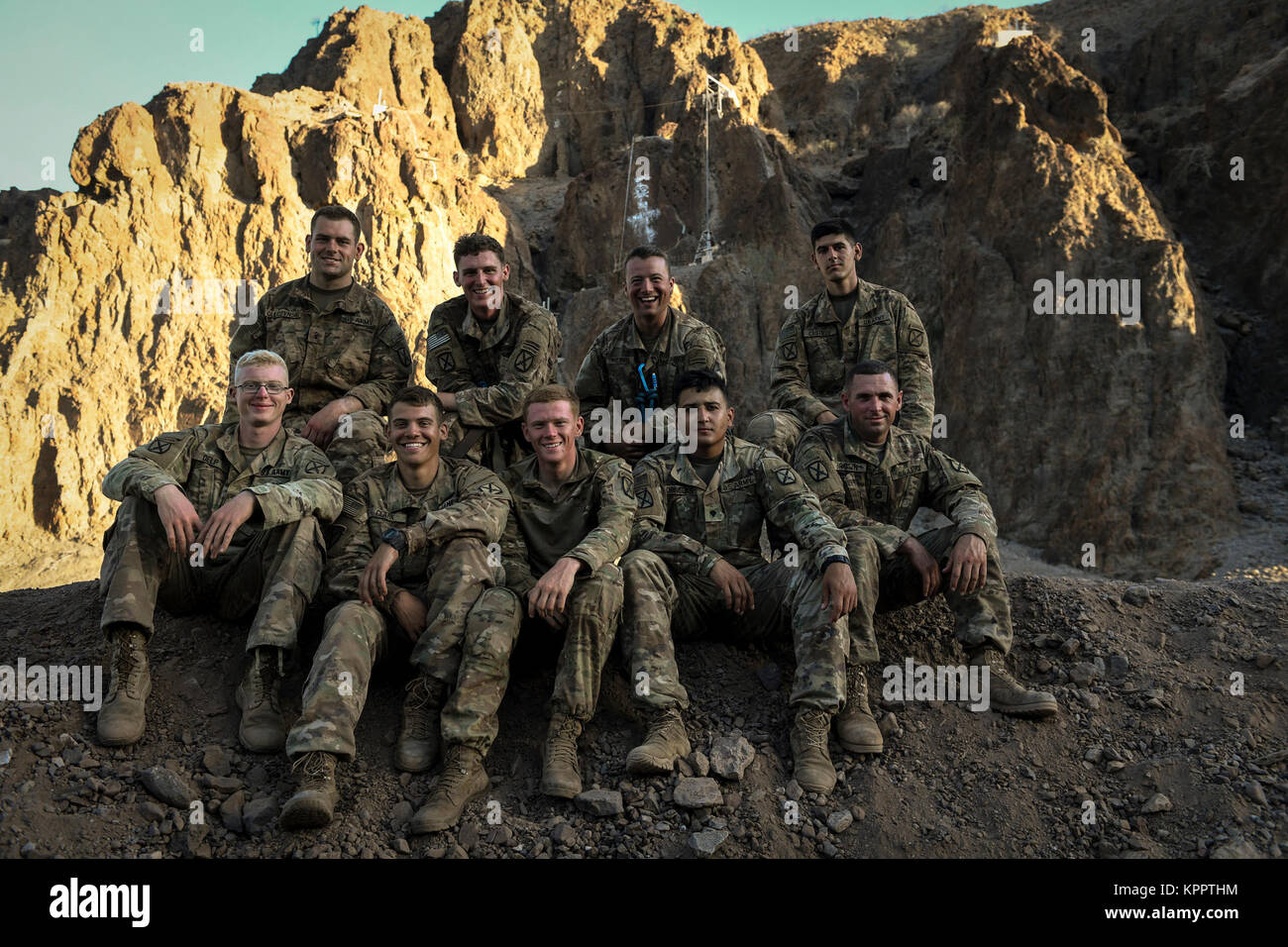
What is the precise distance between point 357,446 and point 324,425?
22 cm

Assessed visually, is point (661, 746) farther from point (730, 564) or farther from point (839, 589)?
point (730, 564)

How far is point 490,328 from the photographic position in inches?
227

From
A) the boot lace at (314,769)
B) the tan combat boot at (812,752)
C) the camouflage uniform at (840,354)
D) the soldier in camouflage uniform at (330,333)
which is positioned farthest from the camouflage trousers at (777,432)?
the boot lace at (314,769)

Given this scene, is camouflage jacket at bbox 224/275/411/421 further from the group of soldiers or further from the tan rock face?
the tan rock face

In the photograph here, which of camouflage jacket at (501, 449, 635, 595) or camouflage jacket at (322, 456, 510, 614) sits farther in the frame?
camouflage jacket at (501, 449, 635, 595)

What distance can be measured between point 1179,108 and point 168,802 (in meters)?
22.7

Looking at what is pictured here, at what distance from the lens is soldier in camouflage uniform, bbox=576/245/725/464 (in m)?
5.82

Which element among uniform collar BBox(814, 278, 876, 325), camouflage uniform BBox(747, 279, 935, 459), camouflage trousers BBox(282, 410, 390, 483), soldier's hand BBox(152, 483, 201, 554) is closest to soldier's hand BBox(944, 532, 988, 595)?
camouflage uniform BBox(747, 279, 935, 459)

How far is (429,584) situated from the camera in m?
4.23

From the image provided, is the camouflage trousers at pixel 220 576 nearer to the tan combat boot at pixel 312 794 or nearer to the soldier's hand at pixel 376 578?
the soldier's hand at pixel 376 578

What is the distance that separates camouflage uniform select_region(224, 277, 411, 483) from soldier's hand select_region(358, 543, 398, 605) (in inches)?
71.9

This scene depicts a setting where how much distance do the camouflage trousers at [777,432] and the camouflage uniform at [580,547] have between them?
47.0 inches

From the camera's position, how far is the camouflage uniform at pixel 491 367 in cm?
543
